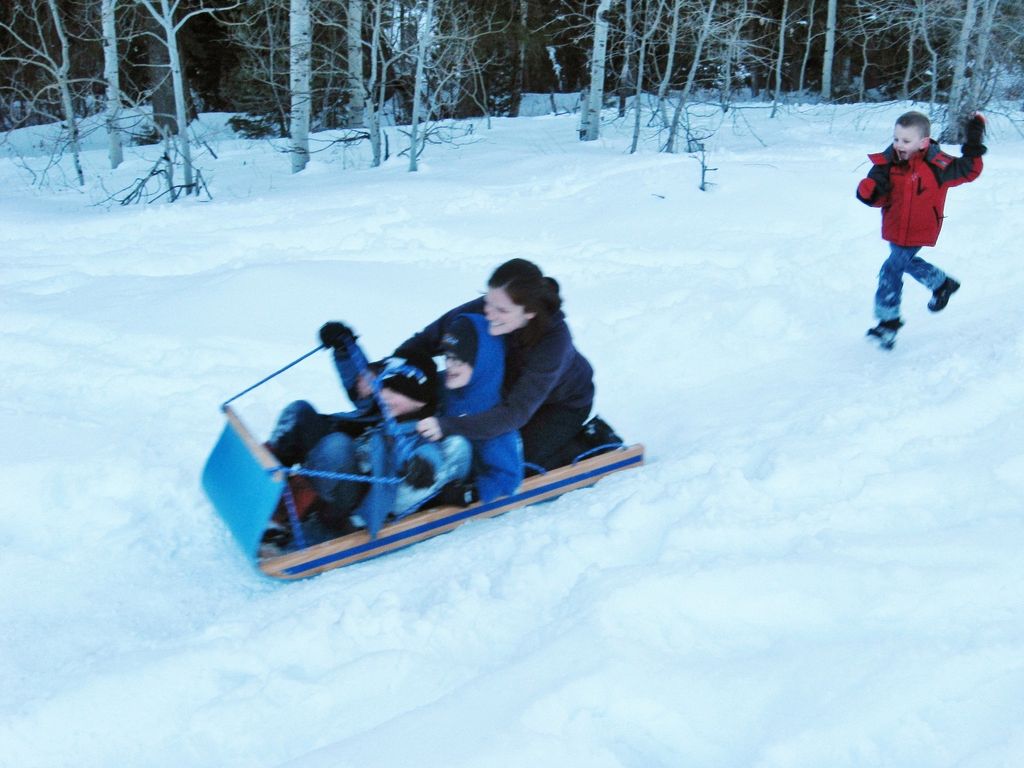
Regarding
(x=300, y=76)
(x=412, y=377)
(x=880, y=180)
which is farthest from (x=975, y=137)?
(x=300, y=76)

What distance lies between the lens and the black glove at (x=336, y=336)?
355 cm

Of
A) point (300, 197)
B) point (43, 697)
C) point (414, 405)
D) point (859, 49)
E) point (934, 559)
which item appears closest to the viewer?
point (43, 697)

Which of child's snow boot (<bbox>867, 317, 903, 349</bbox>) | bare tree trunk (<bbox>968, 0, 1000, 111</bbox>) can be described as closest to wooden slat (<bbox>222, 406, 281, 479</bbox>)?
child's snow boot (<bbox>867, 317, 903, 349</bbox>)

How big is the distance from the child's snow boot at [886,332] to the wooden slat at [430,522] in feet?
6.39

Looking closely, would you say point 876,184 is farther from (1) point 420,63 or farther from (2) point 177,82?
(2) point 177,82

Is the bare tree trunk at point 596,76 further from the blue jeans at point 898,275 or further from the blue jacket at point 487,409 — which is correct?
the blue jacket at point 487,409

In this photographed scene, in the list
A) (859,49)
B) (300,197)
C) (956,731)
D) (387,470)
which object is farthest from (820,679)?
(859,49)

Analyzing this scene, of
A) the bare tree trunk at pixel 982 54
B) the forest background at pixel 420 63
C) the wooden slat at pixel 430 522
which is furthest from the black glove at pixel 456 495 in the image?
the bare tree trunk at pixel 982 54

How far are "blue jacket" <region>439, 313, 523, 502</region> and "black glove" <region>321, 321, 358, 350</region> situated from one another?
454 millimetres

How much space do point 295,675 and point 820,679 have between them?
1.48 metres

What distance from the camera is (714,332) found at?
542cm

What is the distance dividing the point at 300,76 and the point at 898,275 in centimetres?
924

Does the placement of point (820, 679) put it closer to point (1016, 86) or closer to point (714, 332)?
point (714, 332)

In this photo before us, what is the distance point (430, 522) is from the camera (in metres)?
3.50
